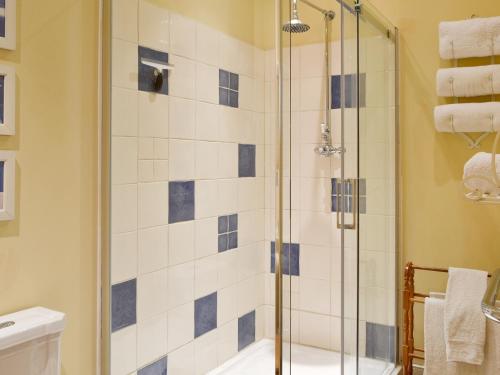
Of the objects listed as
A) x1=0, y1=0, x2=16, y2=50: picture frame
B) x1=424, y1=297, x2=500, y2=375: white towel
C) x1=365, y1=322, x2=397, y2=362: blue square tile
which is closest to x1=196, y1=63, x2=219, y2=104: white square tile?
x1=0, y1=0, x2=16, y2=50: picture frame

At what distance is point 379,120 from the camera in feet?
6.57

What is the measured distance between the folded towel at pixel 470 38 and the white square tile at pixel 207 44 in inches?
38.4

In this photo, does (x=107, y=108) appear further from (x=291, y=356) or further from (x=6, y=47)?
(x=291, y=356)

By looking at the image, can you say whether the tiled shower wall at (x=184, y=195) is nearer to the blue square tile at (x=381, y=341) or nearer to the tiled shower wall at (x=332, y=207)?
the tiled shower wall at (x=332, y=207)

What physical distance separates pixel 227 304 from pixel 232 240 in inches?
11.9

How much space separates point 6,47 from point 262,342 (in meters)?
1.68

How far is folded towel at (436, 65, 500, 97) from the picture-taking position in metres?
1.94

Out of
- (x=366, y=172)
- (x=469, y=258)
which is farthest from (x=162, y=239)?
(x=469, y=258)

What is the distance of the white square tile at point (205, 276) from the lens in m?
2.10

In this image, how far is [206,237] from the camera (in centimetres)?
214

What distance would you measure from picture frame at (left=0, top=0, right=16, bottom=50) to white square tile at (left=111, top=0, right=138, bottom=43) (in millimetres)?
356

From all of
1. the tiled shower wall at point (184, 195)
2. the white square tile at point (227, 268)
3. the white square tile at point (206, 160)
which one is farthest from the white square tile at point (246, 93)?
the white square tile at point (227, 268)

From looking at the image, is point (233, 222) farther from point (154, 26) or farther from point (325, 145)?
point (154, 26)

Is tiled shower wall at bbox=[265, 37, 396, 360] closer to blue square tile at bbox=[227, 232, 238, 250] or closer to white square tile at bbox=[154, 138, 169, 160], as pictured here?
blue square tile at bbox=[227, 232, 238, 250]
